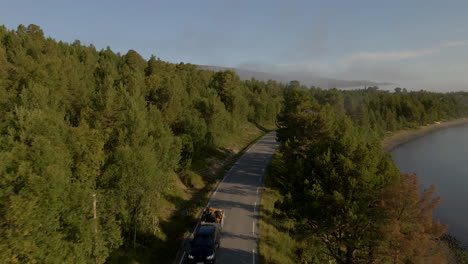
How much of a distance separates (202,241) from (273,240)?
737 cm

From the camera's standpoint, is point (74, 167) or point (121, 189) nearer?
point (74, 167)

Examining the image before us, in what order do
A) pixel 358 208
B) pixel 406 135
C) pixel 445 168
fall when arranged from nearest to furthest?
pixel 358 208
pixel 445 168
pixel 406 135

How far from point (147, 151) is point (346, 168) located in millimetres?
15122

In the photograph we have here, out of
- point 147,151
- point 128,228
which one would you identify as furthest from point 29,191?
point 128,228

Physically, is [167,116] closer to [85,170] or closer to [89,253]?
[85,170]

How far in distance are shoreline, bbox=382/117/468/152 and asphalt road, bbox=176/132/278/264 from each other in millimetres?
61120

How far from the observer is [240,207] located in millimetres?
30828

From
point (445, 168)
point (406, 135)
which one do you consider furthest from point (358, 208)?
point (406, 135)

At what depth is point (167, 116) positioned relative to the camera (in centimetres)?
4247

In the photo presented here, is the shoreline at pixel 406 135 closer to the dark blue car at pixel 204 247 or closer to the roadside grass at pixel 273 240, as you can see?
the roadside grass at pixel 273 240

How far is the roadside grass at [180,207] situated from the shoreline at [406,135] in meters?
63.6

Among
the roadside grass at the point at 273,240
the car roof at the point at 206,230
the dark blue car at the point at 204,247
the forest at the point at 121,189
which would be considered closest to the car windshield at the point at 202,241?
the dark blue car at the point at 204,247

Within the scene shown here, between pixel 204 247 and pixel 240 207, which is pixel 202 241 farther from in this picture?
pixel 240 207

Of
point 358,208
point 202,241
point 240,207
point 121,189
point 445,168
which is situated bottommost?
point 445,168
